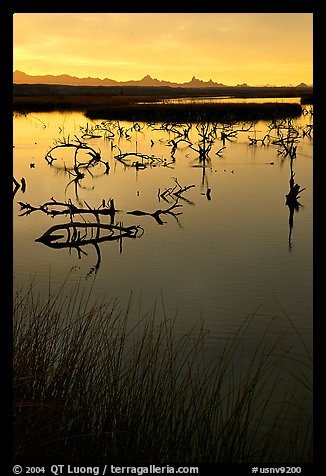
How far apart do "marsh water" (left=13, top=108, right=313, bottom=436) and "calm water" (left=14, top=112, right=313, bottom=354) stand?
2 centimetres

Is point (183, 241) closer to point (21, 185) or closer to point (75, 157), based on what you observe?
point (75, 157)

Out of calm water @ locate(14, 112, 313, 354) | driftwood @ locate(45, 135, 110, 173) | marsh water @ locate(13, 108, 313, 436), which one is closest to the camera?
marsh water @ locate(13, 108, 313, 436)

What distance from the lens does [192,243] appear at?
477 inches

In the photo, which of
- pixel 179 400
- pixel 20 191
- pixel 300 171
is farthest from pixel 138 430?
pixel 300 171

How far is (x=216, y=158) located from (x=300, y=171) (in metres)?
5.02

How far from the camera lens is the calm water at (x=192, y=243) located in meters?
8.34

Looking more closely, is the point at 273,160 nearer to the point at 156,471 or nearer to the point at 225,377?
the point at 225,377

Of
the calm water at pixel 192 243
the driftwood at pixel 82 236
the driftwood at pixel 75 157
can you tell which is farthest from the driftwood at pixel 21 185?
the driftwood at pixel 82 236

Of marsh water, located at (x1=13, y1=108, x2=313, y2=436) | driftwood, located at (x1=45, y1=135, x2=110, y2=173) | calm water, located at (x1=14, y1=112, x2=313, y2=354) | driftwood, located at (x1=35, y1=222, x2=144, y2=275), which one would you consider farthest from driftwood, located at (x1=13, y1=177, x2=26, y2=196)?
driftwood, located at (x1=35, y1=222, x2=144, y2=275)

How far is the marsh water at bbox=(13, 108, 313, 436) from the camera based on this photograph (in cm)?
813

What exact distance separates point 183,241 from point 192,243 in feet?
0.66

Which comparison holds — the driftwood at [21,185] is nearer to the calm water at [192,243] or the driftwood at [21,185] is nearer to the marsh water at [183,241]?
the marsh water at [183,241]

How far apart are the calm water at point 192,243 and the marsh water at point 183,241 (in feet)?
0.08

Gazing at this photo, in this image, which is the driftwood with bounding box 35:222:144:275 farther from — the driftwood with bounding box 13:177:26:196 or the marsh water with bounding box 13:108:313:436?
the driftwood with bounding box 13:177:26:196
